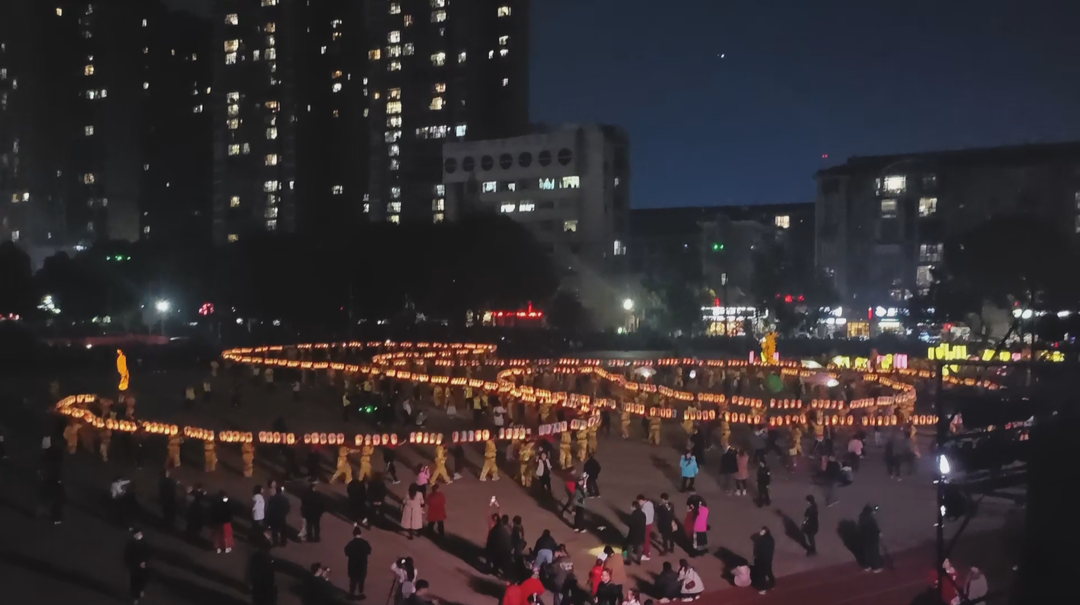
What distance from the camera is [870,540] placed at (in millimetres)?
14914

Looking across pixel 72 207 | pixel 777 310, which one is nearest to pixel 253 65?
pixel 72 207

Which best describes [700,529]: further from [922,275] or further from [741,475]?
[922,275]

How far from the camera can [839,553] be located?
16.1 m

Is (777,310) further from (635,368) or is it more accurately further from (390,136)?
(390,136)

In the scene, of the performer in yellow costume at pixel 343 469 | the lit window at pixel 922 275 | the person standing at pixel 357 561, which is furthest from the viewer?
the lit window at pixel 922 275

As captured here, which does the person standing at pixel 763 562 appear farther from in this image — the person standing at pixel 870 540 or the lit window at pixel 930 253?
the lit window at pixel 930 253

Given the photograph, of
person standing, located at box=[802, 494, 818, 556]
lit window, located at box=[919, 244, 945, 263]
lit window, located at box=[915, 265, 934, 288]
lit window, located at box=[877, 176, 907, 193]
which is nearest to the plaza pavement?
person standing, located at box=[802, 494, 818, 556]

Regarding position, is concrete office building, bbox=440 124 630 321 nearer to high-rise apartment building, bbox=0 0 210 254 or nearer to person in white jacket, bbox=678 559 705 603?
high-rise apartment building, bbox=0 0 210 254

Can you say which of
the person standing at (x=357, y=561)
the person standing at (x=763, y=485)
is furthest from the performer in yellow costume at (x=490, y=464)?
the person standing at (x=357, y=561)

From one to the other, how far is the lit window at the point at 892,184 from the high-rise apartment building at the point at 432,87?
41339 mm

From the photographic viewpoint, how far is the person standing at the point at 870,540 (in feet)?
48.8

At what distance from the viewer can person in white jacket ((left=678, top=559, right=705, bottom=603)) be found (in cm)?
1322

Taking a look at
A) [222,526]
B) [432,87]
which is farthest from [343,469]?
[432,87]

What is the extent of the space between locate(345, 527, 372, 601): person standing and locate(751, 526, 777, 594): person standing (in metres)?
5.87
